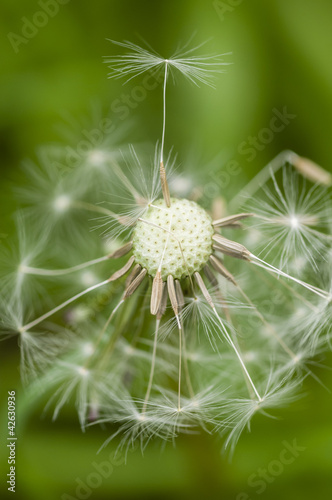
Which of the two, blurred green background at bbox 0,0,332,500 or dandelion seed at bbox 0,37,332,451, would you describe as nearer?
dandelion seed at bbox 0,37,332,451

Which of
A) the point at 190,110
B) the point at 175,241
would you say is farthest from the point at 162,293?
the point at 190,110

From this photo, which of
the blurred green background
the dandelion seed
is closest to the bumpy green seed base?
the dandelion seed

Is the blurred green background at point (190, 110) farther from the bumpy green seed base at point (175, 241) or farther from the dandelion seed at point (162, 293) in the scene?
the bumpy green seed base at point (175, 241)

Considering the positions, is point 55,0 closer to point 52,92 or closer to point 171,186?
point 52,92

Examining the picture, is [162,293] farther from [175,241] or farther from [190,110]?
[190,110]

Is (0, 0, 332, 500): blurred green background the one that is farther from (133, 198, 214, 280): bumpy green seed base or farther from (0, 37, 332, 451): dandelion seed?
(133, 198, 214, 280): bumpy green seed base

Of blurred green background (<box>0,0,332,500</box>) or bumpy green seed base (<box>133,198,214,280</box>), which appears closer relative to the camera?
bumpy green seed base (<box>133,198,214,280</box>)
